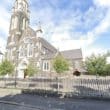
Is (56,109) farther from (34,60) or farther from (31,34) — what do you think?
(31,34)

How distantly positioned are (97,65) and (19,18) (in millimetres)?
28880

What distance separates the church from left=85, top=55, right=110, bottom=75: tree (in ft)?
33.3

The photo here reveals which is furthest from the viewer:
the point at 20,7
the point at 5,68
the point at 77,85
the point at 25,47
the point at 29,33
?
the point at 20,7

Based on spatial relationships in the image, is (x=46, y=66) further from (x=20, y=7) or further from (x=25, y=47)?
(x=20, y=7)

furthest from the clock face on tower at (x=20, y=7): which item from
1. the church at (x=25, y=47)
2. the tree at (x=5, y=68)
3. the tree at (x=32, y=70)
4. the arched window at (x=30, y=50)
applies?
the tree at (x=5, y=68)

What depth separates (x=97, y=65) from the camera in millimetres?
33938

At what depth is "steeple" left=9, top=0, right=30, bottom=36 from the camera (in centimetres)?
5084

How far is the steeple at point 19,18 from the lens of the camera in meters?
50.8

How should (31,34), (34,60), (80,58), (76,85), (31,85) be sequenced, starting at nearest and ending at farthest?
(76,85) < (31,85) < (34,60) < (31,34) < (80,58)

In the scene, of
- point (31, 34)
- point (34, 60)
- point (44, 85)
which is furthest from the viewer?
point (31, 34)

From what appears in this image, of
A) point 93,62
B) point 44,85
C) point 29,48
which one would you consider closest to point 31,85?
point 44,85

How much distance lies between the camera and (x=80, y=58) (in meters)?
49.3

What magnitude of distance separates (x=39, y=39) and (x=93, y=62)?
1609 cm

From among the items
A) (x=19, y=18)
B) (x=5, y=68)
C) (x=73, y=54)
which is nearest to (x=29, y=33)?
(x=19, y=18)
